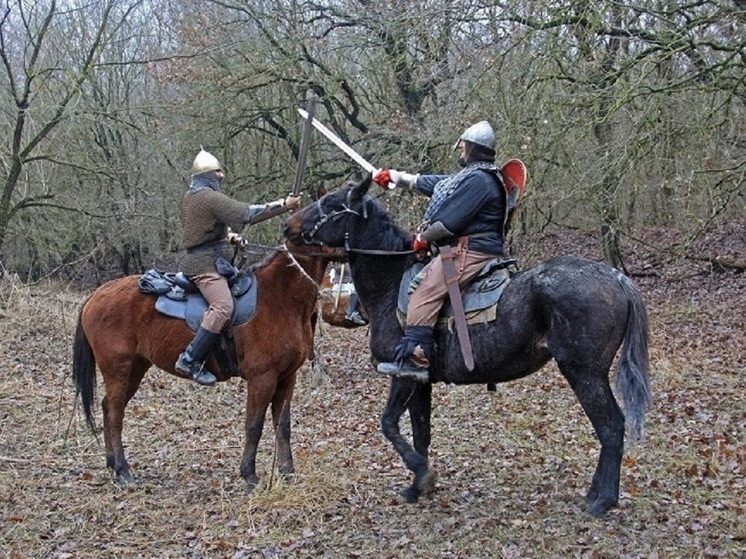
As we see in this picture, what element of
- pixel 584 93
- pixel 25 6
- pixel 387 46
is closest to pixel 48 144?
pixel 25 6

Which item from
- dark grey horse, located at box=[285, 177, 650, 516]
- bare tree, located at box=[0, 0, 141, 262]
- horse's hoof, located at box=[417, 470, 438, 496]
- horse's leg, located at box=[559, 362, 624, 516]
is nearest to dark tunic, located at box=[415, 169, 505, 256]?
dark grey horse, located at box=[285, 177, 650, 516]

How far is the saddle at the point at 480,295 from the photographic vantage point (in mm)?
6277

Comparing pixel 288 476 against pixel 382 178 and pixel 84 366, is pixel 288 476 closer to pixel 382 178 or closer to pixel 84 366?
pixel 84 366

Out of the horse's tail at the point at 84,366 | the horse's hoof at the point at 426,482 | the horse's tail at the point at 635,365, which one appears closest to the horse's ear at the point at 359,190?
the horse's tail at the point at 635,365

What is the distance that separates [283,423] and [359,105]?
13.0 metres

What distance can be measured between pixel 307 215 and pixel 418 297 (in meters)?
1.21

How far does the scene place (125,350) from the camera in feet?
25.9

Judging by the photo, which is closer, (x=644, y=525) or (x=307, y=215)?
(x=644, y=525)

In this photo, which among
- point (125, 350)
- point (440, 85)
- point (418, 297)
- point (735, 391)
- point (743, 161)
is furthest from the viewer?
point (440, 85)

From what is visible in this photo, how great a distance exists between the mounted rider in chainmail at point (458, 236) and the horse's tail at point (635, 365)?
104cm

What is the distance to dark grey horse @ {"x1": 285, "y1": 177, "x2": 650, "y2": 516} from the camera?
19.4 feet

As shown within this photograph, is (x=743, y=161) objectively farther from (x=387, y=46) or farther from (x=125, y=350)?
(x=125, y=350)

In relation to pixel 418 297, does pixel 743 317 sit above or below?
below

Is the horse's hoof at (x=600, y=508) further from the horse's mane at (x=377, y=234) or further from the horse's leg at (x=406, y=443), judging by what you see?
the horse's mane at (x=377, y=234)
